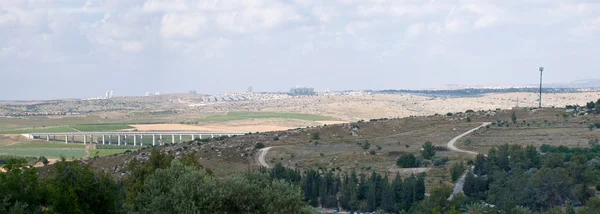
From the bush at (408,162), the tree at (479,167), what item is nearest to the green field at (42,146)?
the bush at (408,162)

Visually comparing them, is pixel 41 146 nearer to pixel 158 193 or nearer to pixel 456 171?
pixel 456 171

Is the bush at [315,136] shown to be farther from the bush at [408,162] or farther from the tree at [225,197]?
the tree at [225,197]

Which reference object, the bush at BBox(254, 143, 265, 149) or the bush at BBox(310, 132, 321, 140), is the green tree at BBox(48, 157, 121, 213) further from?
the bush at BBox(310, 132, 321, 140)

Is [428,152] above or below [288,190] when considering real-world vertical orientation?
below

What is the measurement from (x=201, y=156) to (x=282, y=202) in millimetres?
45670

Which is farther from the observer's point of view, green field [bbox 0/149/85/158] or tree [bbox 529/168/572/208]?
green field [bbox 0/149/85/158]

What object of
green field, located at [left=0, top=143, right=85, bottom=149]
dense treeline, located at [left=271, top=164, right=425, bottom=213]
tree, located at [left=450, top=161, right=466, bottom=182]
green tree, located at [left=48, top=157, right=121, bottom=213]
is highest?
green tree, located at [left=48, top=157, right=121, bottom=213]

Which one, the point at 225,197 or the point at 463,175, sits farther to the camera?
the point at 463,175

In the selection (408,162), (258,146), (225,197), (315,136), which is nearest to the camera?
(225,197)

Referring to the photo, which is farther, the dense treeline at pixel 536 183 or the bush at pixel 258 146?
the bush at pixel 258 146

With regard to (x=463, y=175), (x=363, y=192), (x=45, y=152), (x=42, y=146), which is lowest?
(x=42, y=146)

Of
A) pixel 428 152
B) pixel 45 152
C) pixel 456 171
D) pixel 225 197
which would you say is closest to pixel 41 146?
pixel 45 152

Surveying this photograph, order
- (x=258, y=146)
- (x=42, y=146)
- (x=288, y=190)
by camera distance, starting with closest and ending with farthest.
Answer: (x=288, y=190) < (x=258, y=146) < (x=42, y=146)

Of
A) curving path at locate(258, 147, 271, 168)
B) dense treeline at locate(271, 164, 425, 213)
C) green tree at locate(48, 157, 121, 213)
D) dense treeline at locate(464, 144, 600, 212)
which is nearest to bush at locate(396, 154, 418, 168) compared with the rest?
dense treeline at locate(464, 144, 600, 212)
